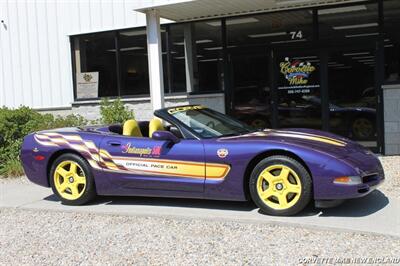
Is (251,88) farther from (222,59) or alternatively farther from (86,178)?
(86,178)

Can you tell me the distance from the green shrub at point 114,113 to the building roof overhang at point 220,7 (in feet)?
7.64

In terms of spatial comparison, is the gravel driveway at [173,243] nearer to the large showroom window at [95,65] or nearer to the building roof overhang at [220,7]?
the building roof overhang at [220,7]

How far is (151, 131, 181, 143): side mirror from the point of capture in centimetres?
632

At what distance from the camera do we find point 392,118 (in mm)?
10031

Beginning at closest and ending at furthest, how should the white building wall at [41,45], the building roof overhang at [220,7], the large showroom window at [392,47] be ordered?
the building roof overhang at [220,7] < the large showroom window at [392,47] < the white building wall at [41,45]

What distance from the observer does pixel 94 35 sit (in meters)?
13.1

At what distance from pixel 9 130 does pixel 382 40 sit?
743 centimetres

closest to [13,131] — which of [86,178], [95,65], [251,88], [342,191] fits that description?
[95,65]

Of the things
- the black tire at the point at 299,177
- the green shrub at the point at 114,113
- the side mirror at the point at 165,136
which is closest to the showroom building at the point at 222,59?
the green shrub at the point at 114,113

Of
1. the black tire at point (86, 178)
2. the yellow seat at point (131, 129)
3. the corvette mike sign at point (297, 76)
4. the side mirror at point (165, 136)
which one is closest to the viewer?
the side mirror at point (165, 136)

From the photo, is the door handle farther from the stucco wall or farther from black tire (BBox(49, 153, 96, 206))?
the stucco wall

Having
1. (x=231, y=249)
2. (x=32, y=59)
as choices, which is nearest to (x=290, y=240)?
(x=231, y=249)

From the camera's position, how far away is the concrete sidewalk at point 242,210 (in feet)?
A: 17.7

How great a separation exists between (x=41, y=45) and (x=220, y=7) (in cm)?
559
